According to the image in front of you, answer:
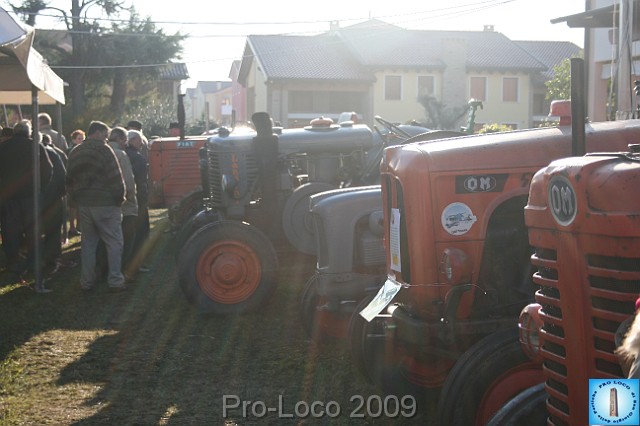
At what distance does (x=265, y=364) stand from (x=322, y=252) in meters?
0.92

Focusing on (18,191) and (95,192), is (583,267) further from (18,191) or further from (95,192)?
(18,191)

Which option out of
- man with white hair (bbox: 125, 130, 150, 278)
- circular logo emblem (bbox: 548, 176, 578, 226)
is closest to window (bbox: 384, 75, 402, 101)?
man with white hair (bbox: 125, 130, 150, 278)

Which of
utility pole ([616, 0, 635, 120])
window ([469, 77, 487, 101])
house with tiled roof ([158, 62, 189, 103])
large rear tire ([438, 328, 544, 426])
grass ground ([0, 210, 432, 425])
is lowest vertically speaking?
grass ground ([0, 210, 432, 425])

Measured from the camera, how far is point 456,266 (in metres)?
4.65

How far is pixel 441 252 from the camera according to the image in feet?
15.6

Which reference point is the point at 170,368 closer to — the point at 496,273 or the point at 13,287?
the point at 496,273

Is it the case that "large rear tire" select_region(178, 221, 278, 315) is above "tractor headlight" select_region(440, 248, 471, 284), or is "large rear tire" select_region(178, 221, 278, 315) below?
below

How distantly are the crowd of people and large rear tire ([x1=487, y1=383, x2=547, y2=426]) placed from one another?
679 cm

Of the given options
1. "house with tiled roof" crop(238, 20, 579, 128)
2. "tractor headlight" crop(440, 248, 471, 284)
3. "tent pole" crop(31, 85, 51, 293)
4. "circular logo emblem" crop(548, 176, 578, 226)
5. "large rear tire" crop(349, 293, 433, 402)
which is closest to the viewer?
"circular logo emblem" crop(548, 176, 578, 226)

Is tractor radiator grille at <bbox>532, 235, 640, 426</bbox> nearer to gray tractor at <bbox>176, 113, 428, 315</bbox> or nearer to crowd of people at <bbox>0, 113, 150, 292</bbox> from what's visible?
gray tractor at <bbox>176, 113, 428, 315</bbox>

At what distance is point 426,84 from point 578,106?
4722 cm

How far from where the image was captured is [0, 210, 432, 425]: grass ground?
5.50 m

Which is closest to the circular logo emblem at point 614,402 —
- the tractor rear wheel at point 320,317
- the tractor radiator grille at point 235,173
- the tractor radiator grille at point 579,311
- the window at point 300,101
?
the tractor radiator grille at point 579,311

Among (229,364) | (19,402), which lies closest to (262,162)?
(229,364)
